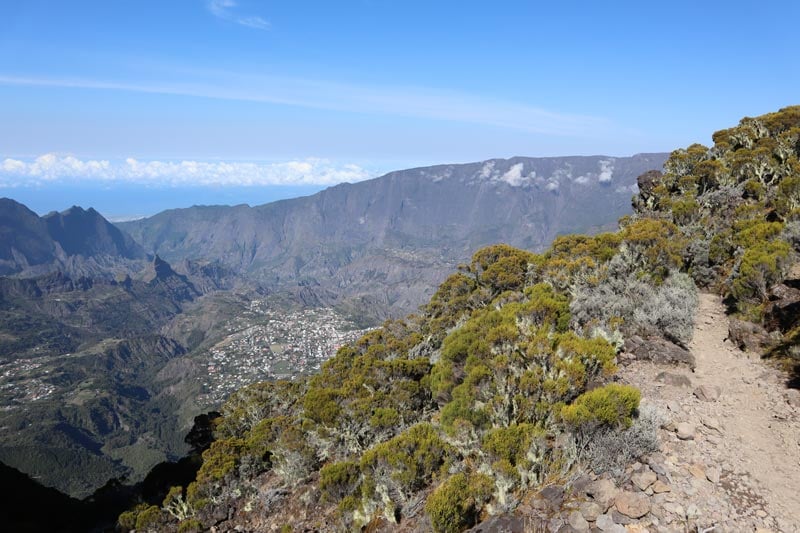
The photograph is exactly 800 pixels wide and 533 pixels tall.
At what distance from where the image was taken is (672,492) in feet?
28.1

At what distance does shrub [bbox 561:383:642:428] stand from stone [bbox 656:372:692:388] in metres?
3.06

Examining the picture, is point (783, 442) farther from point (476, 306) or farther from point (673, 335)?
point (476, 306)

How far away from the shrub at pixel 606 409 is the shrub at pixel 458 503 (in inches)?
102

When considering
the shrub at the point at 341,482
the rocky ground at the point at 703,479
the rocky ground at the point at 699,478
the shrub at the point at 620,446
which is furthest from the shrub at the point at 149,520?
the shrub at the point at 620,446

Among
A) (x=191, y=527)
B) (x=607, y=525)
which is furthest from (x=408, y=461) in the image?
(x=191, y=527)

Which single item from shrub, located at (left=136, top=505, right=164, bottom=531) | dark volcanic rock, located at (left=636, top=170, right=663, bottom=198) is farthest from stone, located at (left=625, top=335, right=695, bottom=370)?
dark volcanic rock, located at (left=636, top=170, right=663, bottom=198)

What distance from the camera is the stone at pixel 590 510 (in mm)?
8383

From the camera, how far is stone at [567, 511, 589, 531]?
8173 millimetres

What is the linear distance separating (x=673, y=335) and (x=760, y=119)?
3978cm

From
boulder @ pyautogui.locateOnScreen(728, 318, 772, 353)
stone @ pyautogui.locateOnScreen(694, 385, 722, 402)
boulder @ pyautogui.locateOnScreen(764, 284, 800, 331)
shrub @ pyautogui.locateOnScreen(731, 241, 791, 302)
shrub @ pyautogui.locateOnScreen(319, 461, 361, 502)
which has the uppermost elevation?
shrub @ pyautogui.locateOnScreen(731, 241, 791, 302)

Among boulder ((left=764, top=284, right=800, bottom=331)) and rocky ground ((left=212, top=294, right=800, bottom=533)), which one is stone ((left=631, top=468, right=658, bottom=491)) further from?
boulder ((left=764, top=284, right=800, bottom=331))

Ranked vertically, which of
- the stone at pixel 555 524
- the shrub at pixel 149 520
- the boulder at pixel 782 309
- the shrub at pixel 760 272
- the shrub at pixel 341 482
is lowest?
the shrub at pixel 149 520

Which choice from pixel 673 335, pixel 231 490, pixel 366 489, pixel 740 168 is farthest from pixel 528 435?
pixel 740 168

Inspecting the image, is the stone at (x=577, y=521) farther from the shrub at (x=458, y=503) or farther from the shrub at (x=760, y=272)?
the shrub at (x=760, y=272)
